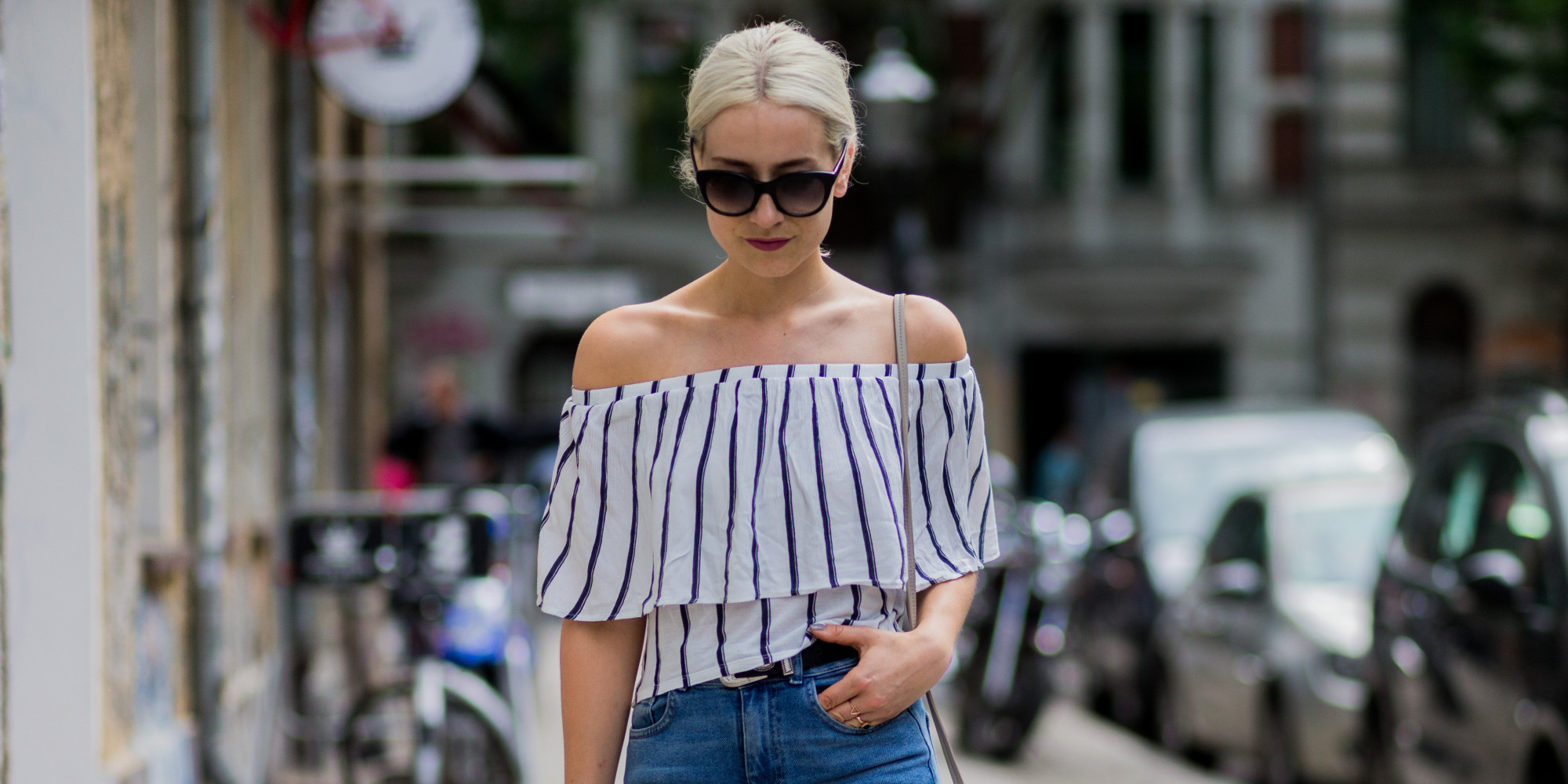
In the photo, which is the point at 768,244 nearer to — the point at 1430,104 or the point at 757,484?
the point at 757,484

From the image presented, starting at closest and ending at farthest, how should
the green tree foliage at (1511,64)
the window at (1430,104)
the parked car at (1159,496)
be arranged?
the parked car at (1159,496) → the green tree foliage at (1511,64) → the window at (1430,104)

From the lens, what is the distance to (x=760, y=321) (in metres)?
2.64

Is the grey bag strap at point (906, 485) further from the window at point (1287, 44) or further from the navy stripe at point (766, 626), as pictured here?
the window at point (1287, 44)

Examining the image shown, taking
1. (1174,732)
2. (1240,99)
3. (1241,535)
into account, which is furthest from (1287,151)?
(1241,535)

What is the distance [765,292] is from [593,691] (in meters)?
0.60

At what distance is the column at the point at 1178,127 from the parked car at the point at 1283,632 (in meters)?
18.1

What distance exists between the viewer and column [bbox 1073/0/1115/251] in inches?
1080

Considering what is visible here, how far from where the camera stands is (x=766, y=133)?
8.09ft

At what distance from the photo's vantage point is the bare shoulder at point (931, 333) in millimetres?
2619

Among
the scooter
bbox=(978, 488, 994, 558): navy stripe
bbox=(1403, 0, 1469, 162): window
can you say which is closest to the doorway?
bbox=(1403, 0, 1469, 162): window

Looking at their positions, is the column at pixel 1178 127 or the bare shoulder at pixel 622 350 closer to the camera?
the bare shoulder at pixel 622 350

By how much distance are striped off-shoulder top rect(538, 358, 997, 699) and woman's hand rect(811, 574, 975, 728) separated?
50 millimetres

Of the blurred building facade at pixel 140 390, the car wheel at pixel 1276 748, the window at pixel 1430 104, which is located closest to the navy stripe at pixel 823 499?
the blurred building facade at pixel 140 390

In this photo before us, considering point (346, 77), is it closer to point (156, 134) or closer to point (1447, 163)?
point (156, 134)
